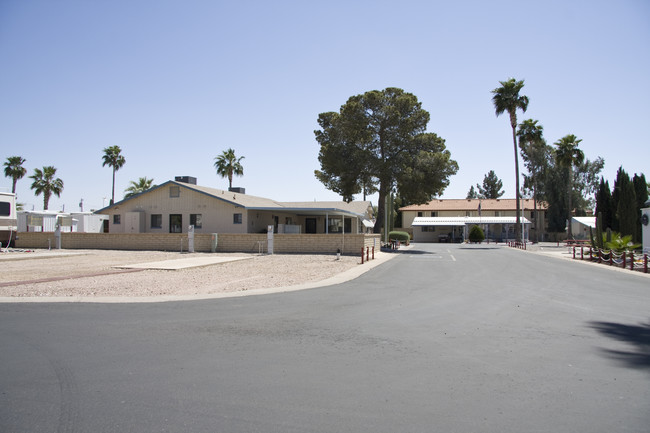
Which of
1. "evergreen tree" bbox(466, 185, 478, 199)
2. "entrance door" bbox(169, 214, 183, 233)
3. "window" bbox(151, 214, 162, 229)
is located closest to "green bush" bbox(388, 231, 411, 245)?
"entrance door" bbox(169, 214, 183, 233)

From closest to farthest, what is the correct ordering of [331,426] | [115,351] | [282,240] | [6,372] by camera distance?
[331,426]
[6,372]
[115,351]
[282,240]

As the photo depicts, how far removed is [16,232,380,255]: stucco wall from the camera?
26656 mm

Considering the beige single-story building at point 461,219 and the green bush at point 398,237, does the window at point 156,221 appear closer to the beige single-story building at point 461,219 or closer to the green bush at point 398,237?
the green bush at point 398,237

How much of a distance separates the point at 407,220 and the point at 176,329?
58901 mm

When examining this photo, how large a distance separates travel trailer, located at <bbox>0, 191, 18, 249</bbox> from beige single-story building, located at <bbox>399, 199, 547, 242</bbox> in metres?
42.2

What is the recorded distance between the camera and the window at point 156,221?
33.3 meters

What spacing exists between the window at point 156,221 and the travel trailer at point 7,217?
8.66 meters

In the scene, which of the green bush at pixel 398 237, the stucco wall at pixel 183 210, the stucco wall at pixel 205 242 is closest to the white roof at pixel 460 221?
the green bush at pixel 398 237

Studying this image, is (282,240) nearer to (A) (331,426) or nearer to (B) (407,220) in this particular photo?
(A) (331,426)

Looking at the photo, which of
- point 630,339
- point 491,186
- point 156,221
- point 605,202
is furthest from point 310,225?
point 491,186

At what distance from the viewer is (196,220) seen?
3234 centimetres

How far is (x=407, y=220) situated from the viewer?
212ft

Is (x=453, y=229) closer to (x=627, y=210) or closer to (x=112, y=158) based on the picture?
(x=627, y=210)

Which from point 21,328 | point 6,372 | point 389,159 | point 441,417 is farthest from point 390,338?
point 389,159
